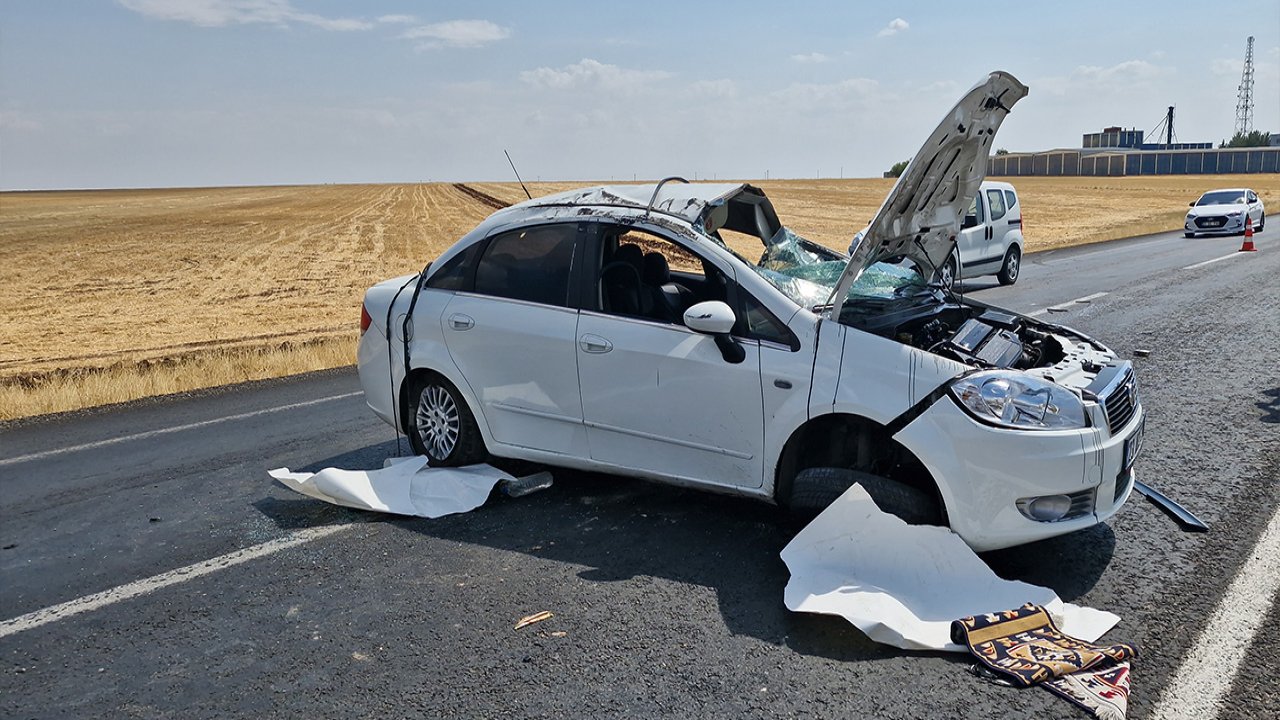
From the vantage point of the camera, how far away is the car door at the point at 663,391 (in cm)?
495

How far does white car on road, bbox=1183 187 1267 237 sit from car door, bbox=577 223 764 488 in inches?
1021

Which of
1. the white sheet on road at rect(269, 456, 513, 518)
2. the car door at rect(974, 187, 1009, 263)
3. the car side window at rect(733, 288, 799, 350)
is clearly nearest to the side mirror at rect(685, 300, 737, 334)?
the car side window at rect(733, 288, 799, 350)

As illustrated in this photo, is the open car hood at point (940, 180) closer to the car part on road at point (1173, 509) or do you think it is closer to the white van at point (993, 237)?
the car part on road at point (1173, 509)

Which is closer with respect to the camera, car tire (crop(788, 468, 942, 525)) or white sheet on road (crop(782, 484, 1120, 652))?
white sheet on road (crop(782, 484, 1120, 652))

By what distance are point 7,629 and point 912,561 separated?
390 cm

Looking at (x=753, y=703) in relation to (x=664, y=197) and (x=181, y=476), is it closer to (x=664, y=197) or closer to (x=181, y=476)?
(x=664, y=197)

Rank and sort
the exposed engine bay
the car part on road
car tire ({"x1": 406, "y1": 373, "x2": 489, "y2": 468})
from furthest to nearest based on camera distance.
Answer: car tire ({"x1": 406, "y1": 373, "x2": 489, "y2": 468})
the car part on road
the exposed engine bay

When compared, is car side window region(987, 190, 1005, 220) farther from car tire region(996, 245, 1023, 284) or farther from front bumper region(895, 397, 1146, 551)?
front bumper region(895, 397, 1146, 551)

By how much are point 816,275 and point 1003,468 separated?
1.79 m

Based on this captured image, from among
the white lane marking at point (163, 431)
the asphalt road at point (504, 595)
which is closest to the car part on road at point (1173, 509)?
the asphalt road at point (504, 595)

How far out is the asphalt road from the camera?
12.0 ft

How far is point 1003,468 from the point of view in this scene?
433 centimetres

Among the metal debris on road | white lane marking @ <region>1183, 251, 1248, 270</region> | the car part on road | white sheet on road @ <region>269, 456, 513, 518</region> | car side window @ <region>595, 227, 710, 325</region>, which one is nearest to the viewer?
the metal debris on road

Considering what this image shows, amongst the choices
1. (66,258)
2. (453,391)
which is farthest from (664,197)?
(66,258)
